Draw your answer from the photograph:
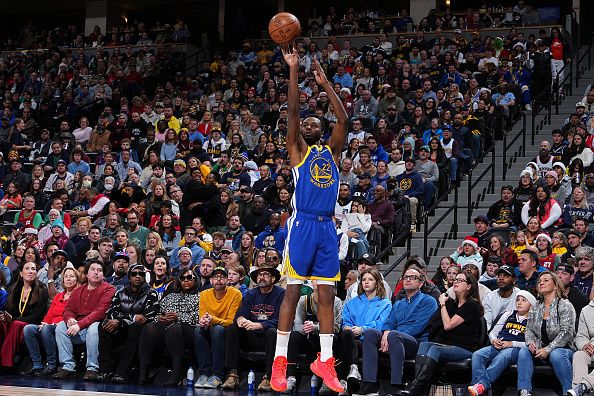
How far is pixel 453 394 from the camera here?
26.8ft

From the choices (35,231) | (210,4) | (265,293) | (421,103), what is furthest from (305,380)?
(210,4)

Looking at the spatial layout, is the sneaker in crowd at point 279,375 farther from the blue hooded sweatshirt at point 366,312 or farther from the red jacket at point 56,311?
the red jacket at point 56,311

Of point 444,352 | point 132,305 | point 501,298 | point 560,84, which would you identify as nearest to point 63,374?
point 132,305

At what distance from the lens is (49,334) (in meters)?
9.35

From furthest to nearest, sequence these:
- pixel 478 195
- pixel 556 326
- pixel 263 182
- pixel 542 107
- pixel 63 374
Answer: pixel 542 107 < pixel 263 182 < pixel 478 195 < pixel 63 374 < pixel 556 326

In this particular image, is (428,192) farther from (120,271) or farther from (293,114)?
(293,114)

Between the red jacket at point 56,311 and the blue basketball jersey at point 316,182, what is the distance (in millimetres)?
4203

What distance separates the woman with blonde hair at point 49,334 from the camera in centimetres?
934

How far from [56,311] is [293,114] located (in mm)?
4670

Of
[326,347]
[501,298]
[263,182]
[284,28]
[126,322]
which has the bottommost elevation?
[126,322]

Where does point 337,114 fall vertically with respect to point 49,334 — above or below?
above

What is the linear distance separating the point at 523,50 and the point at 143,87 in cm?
801

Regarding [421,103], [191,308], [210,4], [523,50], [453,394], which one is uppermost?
[210,4]

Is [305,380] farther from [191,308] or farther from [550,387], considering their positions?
[550,387]
